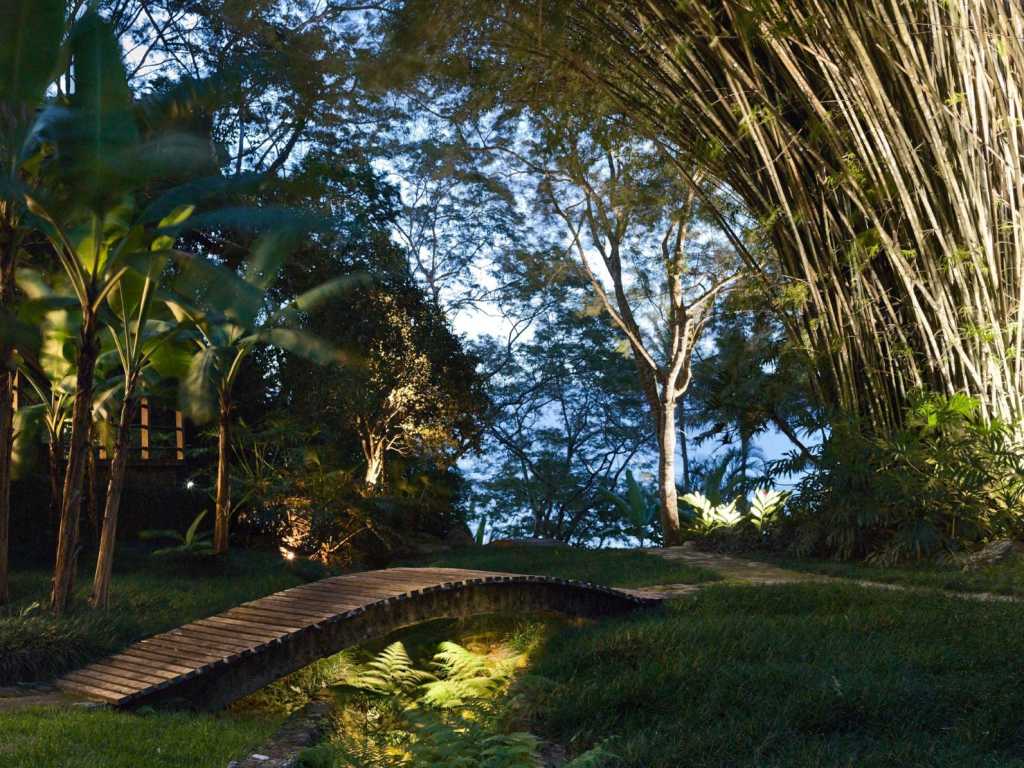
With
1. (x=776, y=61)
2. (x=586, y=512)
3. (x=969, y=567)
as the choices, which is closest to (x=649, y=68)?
(x=776, y=61)

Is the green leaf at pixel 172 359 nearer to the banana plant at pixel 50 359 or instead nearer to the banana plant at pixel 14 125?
the banana plant at pixel 50 359

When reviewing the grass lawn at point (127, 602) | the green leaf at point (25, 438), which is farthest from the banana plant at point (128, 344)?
the green leaf at point (25, 438)

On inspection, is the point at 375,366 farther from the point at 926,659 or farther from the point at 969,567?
the point at 926,659

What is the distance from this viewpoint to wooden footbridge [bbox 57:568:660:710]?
4773 mm

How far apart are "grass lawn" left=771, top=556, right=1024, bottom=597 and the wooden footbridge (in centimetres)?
228

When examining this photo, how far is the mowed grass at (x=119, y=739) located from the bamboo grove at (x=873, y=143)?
5.16 metres

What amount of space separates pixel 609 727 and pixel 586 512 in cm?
1717

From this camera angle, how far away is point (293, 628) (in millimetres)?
5027

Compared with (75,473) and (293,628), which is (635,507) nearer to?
(75,473)

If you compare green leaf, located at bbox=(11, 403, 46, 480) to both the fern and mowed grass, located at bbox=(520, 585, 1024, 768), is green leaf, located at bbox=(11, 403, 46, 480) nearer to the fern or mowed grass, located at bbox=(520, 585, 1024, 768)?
the fern

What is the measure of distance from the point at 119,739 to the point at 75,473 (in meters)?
2.50

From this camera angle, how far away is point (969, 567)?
7211 millimetres

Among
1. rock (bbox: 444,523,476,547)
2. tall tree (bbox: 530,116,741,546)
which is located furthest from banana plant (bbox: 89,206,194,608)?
rock (bbox: 444,523,476,547)

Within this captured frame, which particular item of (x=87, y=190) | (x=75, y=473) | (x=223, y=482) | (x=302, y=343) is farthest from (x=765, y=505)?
(x=87, y=190)
